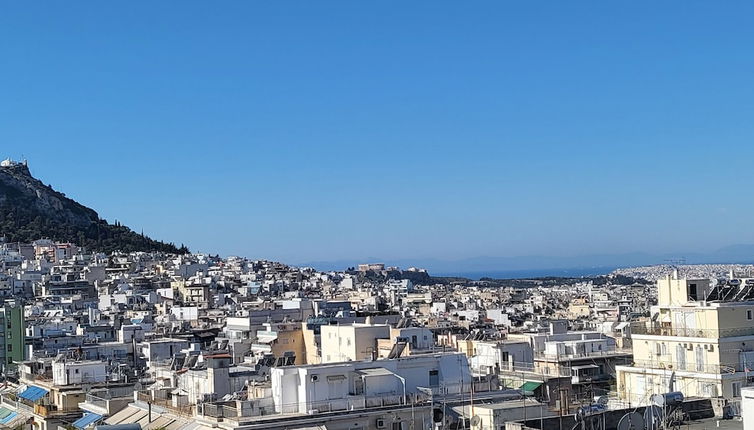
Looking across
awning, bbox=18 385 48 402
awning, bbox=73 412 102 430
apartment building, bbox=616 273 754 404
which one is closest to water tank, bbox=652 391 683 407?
apartment building, bbox=616 273 754 404

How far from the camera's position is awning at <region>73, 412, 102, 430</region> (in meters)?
28.9

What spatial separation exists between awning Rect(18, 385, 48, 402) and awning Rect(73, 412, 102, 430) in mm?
4531

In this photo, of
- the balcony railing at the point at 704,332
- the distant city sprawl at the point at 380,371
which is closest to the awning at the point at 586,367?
the distant city sprawl at the point at 380,371

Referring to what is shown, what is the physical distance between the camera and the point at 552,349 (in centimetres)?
3778

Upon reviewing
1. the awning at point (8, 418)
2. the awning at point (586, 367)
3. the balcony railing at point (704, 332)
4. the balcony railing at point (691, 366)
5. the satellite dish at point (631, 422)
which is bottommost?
the awning at point (8, 418)

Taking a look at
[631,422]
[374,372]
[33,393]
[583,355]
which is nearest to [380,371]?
[374,372]

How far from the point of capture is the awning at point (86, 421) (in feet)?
94.8

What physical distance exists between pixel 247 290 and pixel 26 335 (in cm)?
5220

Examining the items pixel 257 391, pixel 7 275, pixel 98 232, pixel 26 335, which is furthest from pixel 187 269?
pixel 257 391

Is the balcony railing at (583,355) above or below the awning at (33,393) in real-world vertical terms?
above

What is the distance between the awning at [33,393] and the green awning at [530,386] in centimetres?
1562

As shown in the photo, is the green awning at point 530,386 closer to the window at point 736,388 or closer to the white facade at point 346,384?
the white facade at point 346,384

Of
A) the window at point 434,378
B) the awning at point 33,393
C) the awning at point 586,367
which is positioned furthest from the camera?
the awning at point 33,393

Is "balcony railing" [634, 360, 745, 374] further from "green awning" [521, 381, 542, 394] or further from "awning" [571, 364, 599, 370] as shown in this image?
"awning" [571, 364, 599, 370]
